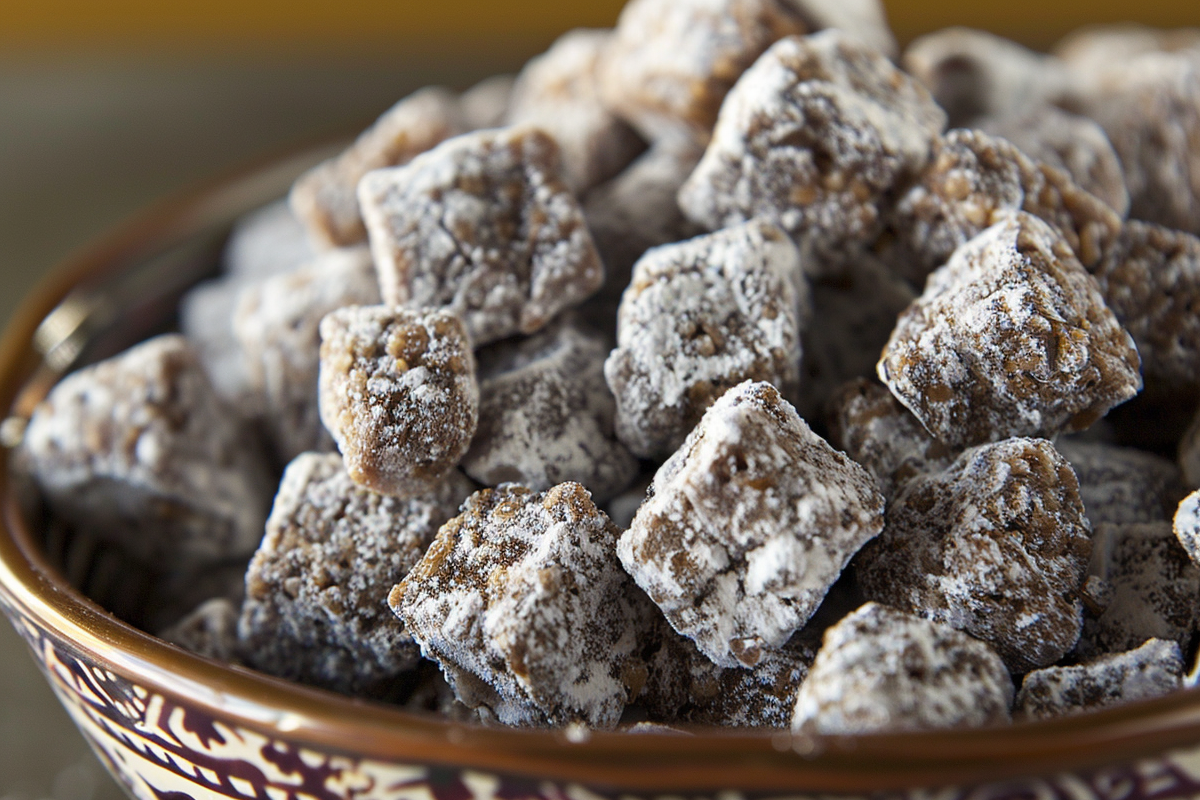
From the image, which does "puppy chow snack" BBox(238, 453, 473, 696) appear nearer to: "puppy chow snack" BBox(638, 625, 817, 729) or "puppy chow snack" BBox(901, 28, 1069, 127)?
"puppy chow snack" BBox(638, 625, 817, 729)

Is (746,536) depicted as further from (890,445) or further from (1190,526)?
(1190,526)

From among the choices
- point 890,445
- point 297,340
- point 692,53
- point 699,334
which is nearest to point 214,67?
point 297,340

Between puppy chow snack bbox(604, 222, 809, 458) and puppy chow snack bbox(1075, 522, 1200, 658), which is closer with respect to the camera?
puppy chow snack bbox(1075, 522, 1200, 658)

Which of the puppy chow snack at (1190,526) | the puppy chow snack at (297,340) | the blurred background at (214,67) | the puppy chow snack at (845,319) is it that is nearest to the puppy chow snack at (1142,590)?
the puppy chow snack at (1190,526)

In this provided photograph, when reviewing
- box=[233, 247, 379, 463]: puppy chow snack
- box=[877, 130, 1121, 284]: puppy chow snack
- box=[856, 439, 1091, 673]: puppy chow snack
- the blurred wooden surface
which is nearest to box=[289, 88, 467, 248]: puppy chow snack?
box=[233, 247, 379, 463]: puppy chow snack

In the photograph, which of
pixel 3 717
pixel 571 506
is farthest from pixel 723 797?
pixel 3 717

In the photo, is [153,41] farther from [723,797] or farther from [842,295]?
[723,797]
